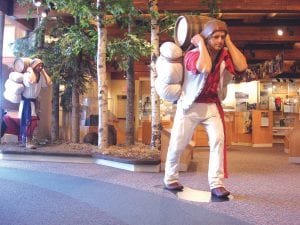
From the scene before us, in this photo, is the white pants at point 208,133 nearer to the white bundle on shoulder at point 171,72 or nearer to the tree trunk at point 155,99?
the white bundle on shoulder at point 171,72

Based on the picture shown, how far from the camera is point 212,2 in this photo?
241 inches

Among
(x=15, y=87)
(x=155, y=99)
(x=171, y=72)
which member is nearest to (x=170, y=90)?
(x=171, y=72)

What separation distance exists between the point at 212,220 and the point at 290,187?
1.79 metres

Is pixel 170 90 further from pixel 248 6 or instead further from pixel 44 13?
pixel 248 6

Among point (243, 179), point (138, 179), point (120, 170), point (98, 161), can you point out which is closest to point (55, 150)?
point (98, 161)

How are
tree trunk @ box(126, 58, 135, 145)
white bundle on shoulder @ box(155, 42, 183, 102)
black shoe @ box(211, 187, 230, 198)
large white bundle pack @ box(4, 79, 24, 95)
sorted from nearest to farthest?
black shoe @ box(211, 187, 230, 198) → white bundle on shoulder @ box(155, 42, 183, 102) → large white bundle pack @ box(4, 79, 24, 95) → tree trunk @ box(126, 58, 135, 145)

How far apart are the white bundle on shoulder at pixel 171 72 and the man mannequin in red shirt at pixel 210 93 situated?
7 cm

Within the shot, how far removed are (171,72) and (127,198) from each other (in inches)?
49.2

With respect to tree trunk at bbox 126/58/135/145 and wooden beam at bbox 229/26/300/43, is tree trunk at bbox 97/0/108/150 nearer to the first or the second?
tree trunk at bbox 126/58/135/145

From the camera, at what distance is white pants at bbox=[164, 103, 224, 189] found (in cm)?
360

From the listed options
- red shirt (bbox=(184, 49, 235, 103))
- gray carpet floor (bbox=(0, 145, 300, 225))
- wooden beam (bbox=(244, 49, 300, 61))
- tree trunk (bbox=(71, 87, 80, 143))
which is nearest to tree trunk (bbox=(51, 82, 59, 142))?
tree trunk (bbox=(71, 87, 80, 143))

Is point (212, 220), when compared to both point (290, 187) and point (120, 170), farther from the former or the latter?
point (120, 170)

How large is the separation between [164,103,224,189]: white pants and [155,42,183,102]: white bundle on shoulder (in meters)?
0.18

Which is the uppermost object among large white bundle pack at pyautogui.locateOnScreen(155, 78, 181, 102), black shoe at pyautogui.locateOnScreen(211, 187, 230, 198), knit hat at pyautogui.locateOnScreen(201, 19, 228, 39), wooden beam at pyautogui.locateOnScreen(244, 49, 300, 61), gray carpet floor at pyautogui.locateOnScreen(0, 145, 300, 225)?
wooden beam at pyautogui.locateOnScreen(244, 49, 300, 61)
